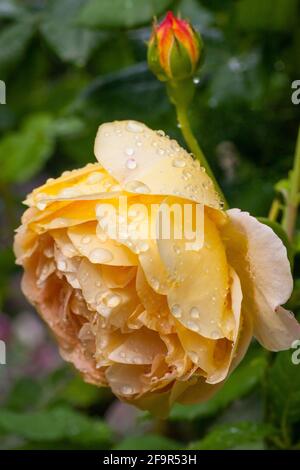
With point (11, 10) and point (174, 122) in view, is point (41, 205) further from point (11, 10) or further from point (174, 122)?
point (11, 10)

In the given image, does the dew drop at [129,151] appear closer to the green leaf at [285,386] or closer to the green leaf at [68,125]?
the green leaf at [285,386]

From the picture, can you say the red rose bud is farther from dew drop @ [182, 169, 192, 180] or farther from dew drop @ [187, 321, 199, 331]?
dew drop @ [187, 321, 199, 331]

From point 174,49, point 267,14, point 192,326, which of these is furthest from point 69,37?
point 192,326

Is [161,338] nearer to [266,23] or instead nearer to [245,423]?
[245,423]

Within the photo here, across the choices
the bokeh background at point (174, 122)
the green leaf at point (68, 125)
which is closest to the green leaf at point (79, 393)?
the bokeh background at point (174, 122)

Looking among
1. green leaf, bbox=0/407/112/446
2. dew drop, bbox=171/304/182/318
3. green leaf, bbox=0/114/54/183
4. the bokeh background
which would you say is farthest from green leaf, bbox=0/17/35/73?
dew drop, bbox=171/304/182/318
